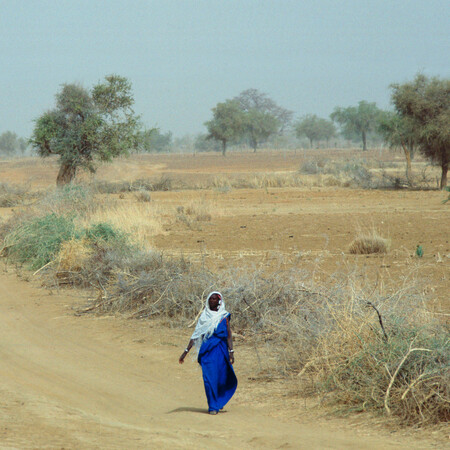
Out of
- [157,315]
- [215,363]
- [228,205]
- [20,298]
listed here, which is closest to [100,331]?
[157,315]

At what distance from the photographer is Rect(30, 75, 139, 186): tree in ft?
94.0

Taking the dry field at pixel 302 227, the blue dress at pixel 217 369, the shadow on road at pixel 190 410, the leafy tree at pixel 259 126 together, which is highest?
the leafy tree at pixel 259 126

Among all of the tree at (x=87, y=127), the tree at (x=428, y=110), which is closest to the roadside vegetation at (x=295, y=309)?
the tree at (x=87, y=127)

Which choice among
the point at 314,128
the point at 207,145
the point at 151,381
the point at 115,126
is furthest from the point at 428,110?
the point at 207,145

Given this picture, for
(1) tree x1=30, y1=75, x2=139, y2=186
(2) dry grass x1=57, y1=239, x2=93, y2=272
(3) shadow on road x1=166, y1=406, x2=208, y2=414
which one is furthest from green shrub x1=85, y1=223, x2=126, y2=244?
(1) tree x1=30, y1=75, x2=139, y2=186

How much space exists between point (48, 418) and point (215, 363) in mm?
1459

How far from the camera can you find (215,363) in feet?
19.3

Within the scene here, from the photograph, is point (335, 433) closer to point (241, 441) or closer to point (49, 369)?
point (241, 441)

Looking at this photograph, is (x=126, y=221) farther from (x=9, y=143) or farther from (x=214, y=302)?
(x=9, y=143)

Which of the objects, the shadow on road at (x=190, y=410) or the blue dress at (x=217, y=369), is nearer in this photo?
the blue dress at (x=217, y=369)

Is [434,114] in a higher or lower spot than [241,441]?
higher

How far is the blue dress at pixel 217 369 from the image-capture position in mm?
5867

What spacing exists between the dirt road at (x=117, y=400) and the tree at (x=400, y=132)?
1012 inches

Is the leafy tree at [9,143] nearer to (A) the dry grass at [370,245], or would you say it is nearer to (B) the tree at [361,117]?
(B) the tree at [361,117]
